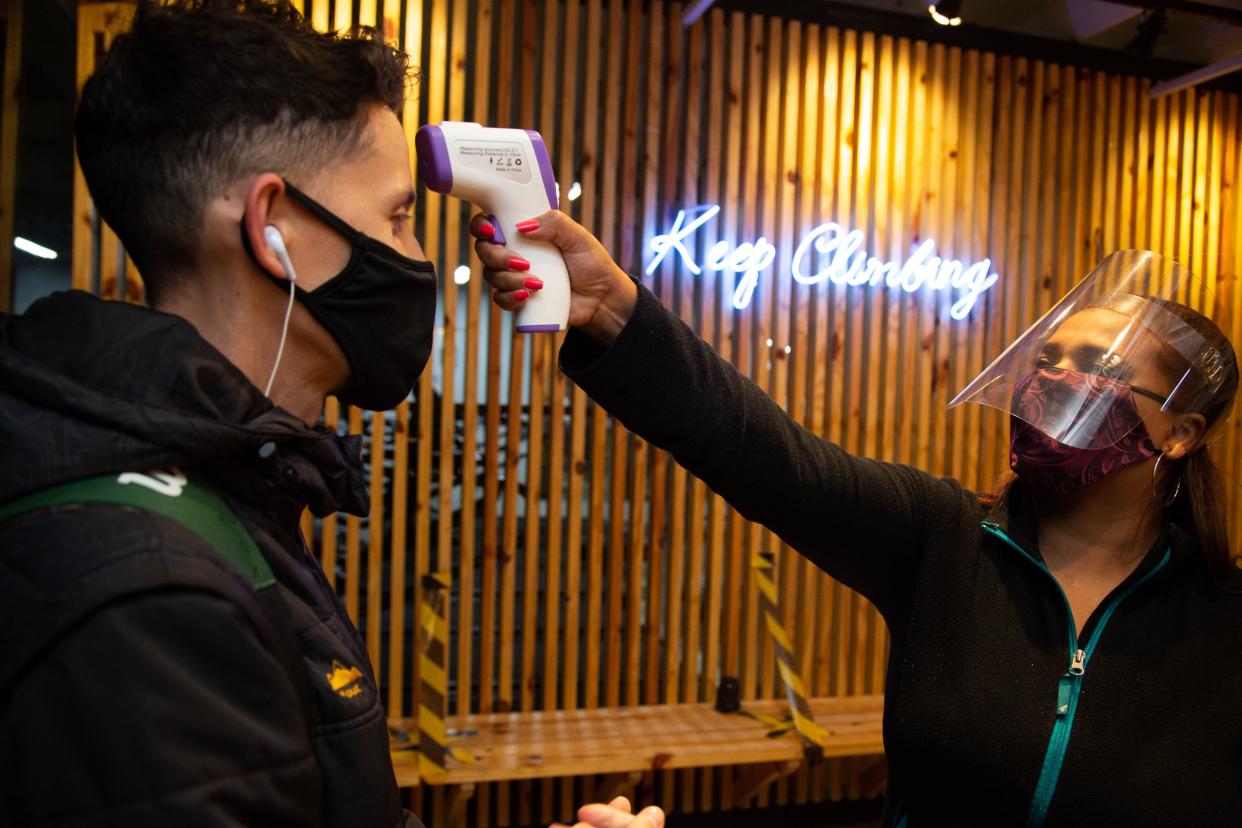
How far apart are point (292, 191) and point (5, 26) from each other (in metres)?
3.37

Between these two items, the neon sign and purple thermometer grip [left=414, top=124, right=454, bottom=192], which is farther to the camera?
the neon sign

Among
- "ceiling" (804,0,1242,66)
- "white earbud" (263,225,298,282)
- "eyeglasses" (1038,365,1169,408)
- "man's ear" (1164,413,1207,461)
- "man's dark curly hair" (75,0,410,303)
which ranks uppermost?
"ceiling" (804,0,1242,66)

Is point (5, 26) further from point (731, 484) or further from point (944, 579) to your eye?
point (944, 579)

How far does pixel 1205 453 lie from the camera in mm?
1747

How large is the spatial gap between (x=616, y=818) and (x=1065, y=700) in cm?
86

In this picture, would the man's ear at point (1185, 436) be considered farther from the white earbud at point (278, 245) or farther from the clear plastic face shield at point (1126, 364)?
the white earbud at point (278, 245)

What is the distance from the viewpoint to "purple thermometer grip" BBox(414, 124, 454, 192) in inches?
53.6

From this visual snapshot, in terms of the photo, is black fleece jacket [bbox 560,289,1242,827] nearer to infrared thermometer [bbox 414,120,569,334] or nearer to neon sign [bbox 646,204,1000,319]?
infrared thermometer [bbox 414,120,569,334]

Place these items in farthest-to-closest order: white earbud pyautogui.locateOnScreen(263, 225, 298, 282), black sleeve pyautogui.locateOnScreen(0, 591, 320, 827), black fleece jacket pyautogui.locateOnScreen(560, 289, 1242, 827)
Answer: black fleece jacket pyautogui.locateOnScreen(560, 289, 1242, 827), white earbud pyautogui.locateOnScreen(263, 225, 298, 282), black sleeve pyautogui.locateOnScreen(0, 591, 320, 827)

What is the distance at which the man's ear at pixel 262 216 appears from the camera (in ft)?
3.45

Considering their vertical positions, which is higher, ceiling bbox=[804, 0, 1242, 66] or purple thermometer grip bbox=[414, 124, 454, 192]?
ceiling bbox=[804, 0, 1242, 66]

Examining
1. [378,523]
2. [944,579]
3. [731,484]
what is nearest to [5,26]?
[378,523]

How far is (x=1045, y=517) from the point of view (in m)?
1.77

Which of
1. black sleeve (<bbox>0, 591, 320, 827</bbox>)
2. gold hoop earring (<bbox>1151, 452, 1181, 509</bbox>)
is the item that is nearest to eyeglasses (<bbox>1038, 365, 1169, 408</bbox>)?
gold hoop earring (<bbox>1151, 452, 1181, 509</bbox>)
